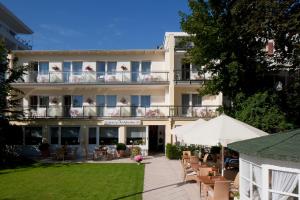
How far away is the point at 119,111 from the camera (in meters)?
33.4

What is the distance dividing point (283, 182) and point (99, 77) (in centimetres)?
2639

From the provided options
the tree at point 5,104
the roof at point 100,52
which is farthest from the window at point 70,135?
the roof at point 100,52

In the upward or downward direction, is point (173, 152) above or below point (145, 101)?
below

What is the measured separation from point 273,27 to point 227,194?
546 inches

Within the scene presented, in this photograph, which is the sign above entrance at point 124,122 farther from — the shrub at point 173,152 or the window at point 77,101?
the shrub at point 173,152

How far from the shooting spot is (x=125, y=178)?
786 inches

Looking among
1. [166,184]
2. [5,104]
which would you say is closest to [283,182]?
[166,184]

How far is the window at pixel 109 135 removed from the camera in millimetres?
33719

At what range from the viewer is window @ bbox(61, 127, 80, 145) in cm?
3375

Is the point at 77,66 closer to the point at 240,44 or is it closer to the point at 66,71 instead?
the point at 66,71

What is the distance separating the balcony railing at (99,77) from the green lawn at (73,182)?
966 cm

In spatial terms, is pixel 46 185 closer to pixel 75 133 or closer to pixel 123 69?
pixel 75 133

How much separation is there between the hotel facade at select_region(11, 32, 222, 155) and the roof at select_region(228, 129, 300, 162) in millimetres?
21582

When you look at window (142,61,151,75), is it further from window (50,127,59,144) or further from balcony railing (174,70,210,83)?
window (50,127,59,144)
